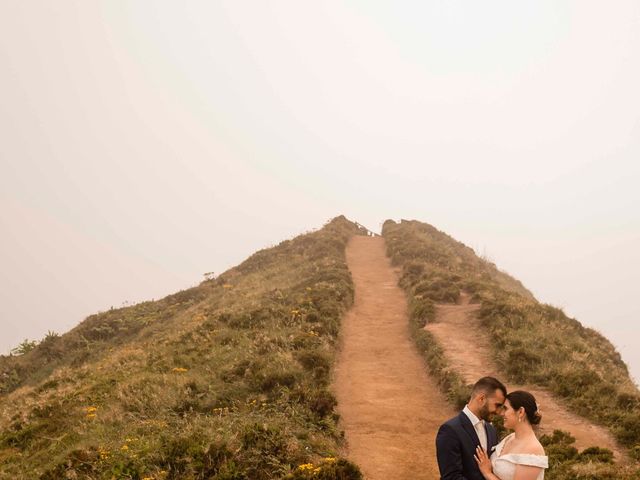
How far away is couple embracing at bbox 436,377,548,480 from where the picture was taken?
5.20 meters

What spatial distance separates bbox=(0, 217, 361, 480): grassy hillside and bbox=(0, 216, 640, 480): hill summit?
4 centimetres

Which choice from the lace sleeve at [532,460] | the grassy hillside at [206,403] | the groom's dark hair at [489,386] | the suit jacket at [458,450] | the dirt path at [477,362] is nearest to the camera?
the lace sleeve at [532,460]

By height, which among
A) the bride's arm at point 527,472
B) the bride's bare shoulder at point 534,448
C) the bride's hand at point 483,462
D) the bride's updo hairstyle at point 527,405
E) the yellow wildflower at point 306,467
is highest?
the bride's updo hairstyle at point 527,405

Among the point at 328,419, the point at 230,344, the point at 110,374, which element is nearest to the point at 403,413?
the point at 328,419

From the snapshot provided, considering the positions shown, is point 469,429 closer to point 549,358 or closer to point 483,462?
point 483,462

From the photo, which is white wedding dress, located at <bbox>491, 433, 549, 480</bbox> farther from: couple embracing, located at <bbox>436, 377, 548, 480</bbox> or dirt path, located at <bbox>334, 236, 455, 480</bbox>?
dirt path, located at <bbox>334, 236, 455, 480</bbox>

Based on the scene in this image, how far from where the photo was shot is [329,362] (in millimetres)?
16516

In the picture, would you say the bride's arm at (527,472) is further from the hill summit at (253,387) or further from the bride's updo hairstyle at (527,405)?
the hill summit at (253,387)

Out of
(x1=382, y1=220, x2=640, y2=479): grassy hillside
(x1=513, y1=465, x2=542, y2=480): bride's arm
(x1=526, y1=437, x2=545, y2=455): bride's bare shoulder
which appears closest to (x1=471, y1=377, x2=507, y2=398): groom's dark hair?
(x1=526, y1=437, x2=545, y2=455): bride's bare shoulder

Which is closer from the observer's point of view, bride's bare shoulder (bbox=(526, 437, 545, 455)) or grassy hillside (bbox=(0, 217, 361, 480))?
bride's bare shoulder (bbox=(526, 437, 545, 455))

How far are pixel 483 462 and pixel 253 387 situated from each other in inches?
389

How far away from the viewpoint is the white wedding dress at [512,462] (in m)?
5.11

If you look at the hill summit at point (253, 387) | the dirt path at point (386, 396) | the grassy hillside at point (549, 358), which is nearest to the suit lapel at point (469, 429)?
the hill summit at point (253, 387)

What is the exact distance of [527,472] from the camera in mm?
5137
